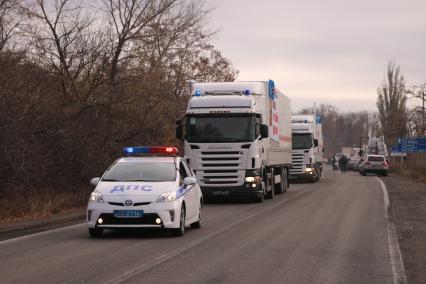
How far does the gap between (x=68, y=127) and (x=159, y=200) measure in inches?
386

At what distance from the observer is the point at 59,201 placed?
20703 mm

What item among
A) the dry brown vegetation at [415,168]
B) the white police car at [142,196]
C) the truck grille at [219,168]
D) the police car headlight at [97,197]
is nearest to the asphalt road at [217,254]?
the white police car at [142,196]

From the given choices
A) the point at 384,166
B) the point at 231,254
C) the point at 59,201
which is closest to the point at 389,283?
the point at 231,254

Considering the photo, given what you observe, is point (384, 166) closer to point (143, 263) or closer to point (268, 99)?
point (268, 99)

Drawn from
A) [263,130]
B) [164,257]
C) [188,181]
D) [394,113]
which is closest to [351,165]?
[394,113]

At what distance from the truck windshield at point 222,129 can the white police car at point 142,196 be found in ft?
30.2

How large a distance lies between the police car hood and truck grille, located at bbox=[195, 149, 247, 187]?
33.8 ft

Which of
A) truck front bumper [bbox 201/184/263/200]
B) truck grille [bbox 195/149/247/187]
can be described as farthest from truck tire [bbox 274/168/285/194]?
truck grille [bbox 195/149/247/187]

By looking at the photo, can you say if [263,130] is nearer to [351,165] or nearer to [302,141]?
[302,141]

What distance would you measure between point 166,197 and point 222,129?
1092cm

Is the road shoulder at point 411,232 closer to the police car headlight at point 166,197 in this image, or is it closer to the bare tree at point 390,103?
the police car headlight at point 166,197

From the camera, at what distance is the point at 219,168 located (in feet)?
80.4

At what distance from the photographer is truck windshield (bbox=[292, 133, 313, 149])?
4144 centimetres

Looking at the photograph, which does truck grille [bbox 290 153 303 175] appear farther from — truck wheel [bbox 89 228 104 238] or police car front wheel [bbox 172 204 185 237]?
truck wheel [bbox 89 228 104 238]
